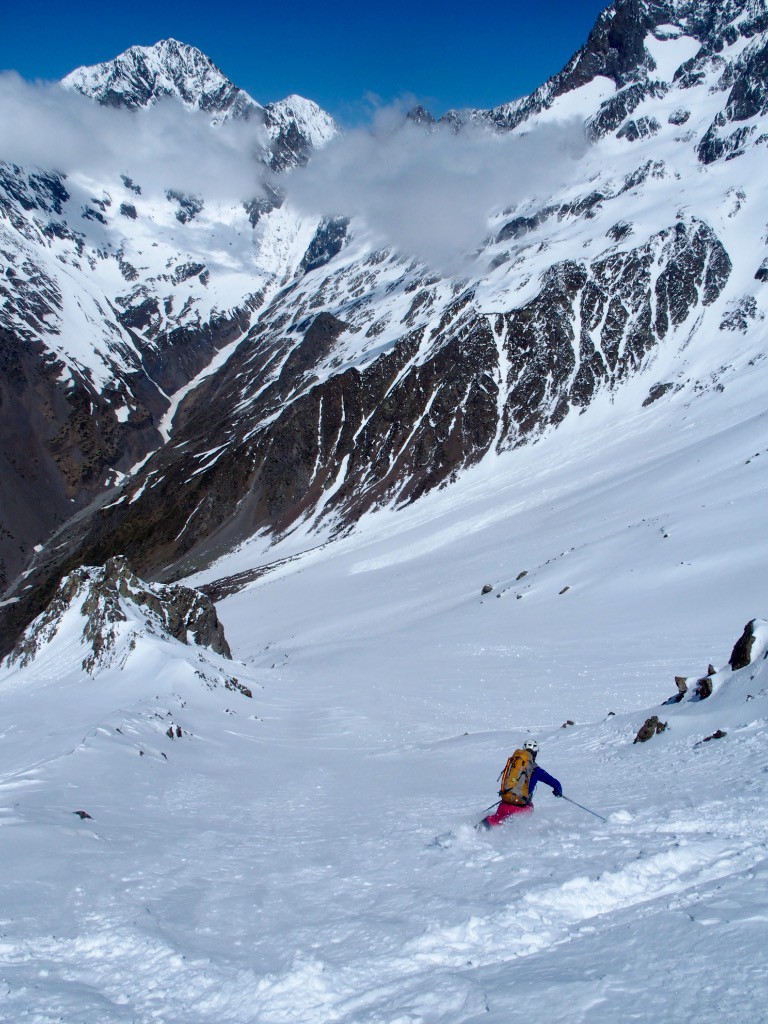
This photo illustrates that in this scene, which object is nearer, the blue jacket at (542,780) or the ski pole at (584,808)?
the ski pole at (584,808)

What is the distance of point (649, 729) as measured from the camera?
11109mm

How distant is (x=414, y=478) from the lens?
9744 cm

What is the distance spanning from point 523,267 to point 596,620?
114 m

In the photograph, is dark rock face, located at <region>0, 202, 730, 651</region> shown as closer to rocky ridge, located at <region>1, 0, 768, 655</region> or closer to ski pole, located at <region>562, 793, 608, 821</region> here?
rocky ridge, located at <region>1, 0, 768, 655</region>

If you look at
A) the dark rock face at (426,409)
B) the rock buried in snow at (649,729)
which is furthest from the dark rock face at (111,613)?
the dark rock face at (426,409)

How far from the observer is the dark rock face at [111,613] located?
22734 millimetres

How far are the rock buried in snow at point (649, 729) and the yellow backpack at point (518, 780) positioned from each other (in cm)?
293

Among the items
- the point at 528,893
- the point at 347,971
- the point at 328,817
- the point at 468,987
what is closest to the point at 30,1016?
the point at 347,971

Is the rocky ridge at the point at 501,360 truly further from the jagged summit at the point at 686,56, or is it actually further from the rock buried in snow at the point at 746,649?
the rock buried in snow at the point at 746,649

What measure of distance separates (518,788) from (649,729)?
10.9ft

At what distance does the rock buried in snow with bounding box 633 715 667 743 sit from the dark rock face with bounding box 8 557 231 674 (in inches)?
623

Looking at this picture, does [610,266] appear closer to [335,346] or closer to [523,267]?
[523,267]

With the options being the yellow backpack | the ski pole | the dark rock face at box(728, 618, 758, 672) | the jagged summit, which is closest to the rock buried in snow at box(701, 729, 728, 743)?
the dark rock face at box(728, 618, 758, 672)

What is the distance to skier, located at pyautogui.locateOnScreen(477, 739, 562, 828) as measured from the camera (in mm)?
8781
